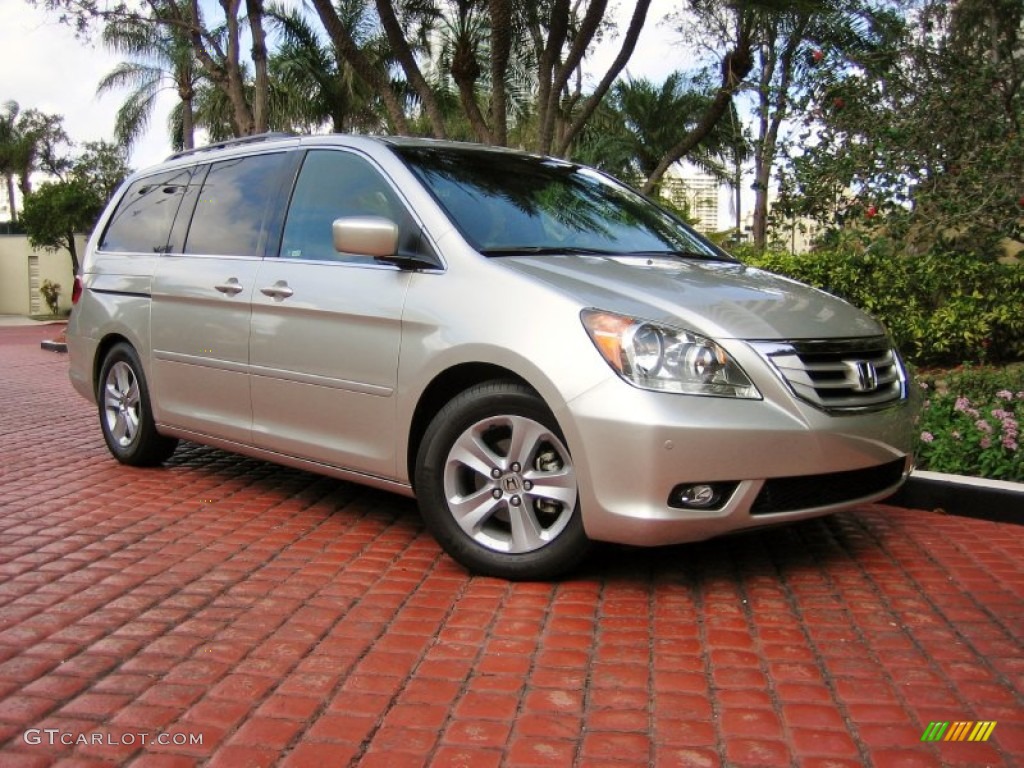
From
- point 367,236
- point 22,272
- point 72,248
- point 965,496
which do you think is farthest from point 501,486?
point 22,272

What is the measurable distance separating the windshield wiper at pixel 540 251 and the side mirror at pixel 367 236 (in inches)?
14.6

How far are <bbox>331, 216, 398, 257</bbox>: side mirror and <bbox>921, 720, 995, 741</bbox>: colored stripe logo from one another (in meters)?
2.58

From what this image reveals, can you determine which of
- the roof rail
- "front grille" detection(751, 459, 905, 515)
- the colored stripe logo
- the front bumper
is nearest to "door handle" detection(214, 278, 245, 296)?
the roof rail

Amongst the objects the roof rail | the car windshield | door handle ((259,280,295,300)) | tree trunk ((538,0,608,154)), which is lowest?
door handle ((259,280,295,300))

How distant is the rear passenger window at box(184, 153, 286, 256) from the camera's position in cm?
521

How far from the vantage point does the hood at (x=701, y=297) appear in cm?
377

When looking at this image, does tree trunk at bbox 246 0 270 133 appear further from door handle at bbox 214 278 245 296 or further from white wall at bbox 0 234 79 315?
white wall at bbox 0 234 79 315

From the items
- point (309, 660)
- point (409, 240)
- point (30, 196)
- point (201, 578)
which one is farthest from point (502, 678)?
point (30, 196)

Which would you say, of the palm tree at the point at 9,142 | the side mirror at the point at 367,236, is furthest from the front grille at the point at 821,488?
the palm tree at the point at 9,142

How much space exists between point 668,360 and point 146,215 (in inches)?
150

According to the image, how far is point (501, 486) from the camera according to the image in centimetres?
397

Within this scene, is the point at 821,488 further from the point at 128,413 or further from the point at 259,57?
the point at 259,57

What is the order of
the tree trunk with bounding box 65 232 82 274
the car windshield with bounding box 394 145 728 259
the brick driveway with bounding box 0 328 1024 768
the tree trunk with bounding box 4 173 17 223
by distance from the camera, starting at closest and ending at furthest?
the brick driveway with bounding box 0 328 1024 768, the car windshield with bounding box 394 145 728 259, the tree trunk with bounding box 65 232 82 274, the tree trunk with bounding box 4 173 17 223

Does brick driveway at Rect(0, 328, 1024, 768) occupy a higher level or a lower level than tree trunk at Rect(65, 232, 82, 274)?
lower
